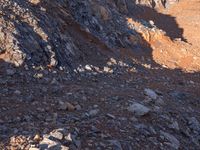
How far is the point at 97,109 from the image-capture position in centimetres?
1081

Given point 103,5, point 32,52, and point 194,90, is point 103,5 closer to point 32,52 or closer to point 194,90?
point 194,90

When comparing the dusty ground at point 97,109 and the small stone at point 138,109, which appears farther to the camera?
the small stone at point 138,109

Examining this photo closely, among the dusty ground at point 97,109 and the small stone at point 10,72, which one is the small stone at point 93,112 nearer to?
the dusty ground at point 97,109

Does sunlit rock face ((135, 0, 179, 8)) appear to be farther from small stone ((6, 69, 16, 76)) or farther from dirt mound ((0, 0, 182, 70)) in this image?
small stone ((6, 69, 16, 76))

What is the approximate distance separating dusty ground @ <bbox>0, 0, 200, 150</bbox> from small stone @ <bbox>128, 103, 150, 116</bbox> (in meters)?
0.14

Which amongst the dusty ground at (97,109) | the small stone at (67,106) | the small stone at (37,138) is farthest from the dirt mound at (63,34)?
the small stone at (37,138)

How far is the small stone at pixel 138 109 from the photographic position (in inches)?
440

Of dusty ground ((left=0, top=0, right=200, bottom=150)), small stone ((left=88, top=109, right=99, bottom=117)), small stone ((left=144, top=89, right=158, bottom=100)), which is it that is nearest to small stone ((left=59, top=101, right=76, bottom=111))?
dusty ground ((left=0, top=0, right=200, bottom=150))

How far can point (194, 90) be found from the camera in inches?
677

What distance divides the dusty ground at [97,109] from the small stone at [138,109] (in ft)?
0.45

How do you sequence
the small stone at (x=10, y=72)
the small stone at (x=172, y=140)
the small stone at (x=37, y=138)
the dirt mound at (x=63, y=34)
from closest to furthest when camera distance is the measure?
the small stone at (x=37, y=138) < the small stone at (x=172, y=140) < the small stone at (x=10, y=72) < the dirt mound at (x=63, y=34)

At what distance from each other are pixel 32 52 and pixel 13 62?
45.2 inches

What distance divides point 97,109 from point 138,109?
1.20 m

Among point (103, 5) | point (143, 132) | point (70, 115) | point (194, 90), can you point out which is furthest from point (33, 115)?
point (103, 5)
